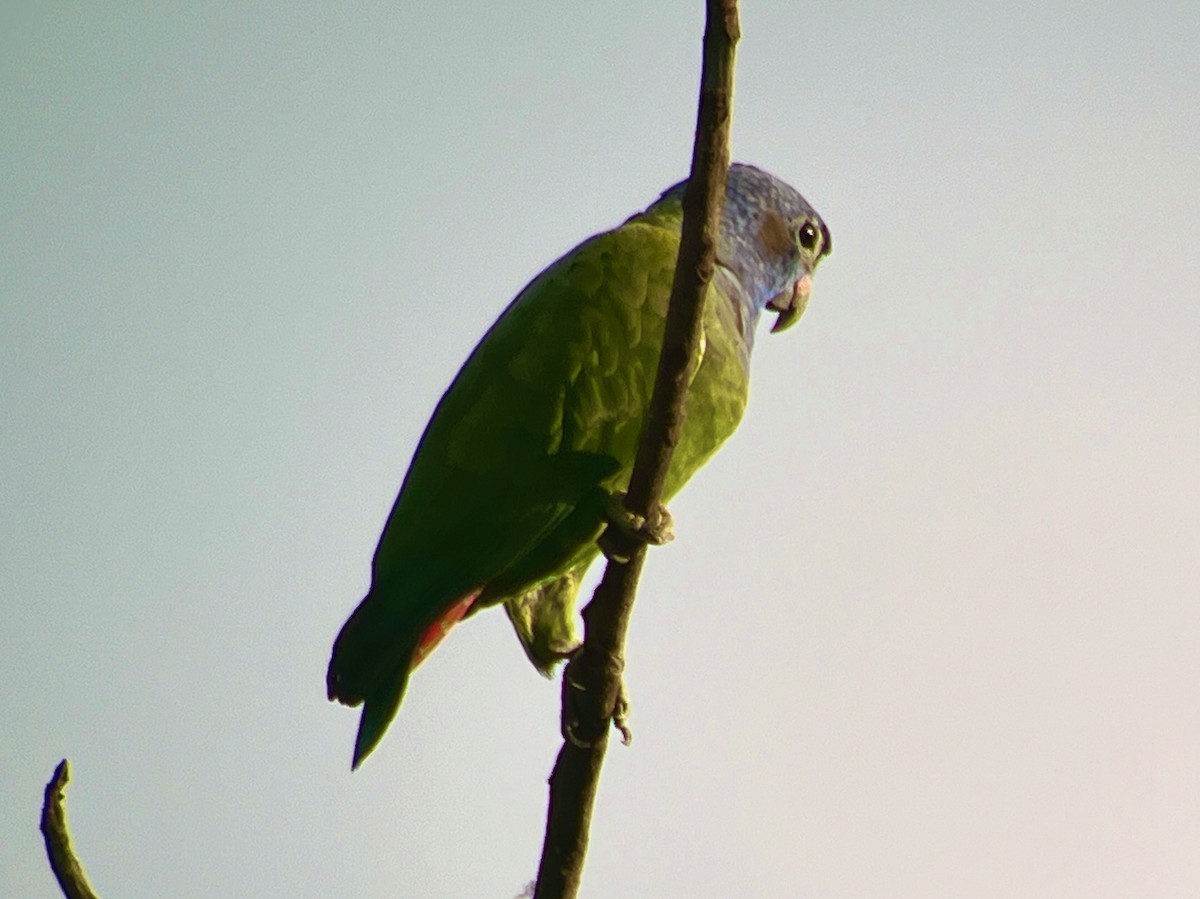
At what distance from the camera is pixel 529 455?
8.07ft

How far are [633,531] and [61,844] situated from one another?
1193 mm

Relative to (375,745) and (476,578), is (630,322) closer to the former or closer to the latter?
(476,578)

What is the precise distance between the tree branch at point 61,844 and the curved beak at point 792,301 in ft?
8.55

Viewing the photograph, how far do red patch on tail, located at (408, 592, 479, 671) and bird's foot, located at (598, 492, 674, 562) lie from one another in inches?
22.4

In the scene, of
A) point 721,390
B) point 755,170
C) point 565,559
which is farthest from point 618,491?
point 755,170

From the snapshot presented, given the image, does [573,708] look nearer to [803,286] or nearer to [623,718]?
A: [623,718]

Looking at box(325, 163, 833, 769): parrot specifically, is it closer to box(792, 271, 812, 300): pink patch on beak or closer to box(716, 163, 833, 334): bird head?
box(716, 163, 833, 334): bird head

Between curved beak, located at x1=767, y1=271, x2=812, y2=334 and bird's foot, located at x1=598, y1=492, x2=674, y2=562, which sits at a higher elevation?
curved beak, located at x1=767, y1=271, x2=812, y2=334

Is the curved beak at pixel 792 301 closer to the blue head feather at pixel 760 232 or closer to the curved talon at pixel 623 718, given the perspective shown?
the blue head feather at pixel 760 232

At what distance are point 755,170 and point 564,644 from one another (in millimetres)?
1780

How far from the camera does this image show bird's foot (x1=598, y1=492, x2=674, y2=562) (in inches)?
82.3

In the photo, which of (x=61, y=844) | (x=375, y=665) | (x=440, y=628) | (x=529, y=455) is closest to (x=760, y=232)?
(x=529, y=455)

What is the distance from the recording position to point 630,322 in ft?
8.25

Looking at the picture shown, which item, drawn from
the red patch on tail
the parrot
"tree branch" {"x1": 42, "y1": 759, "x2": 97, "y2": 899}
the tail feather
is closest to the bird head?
the parrot
